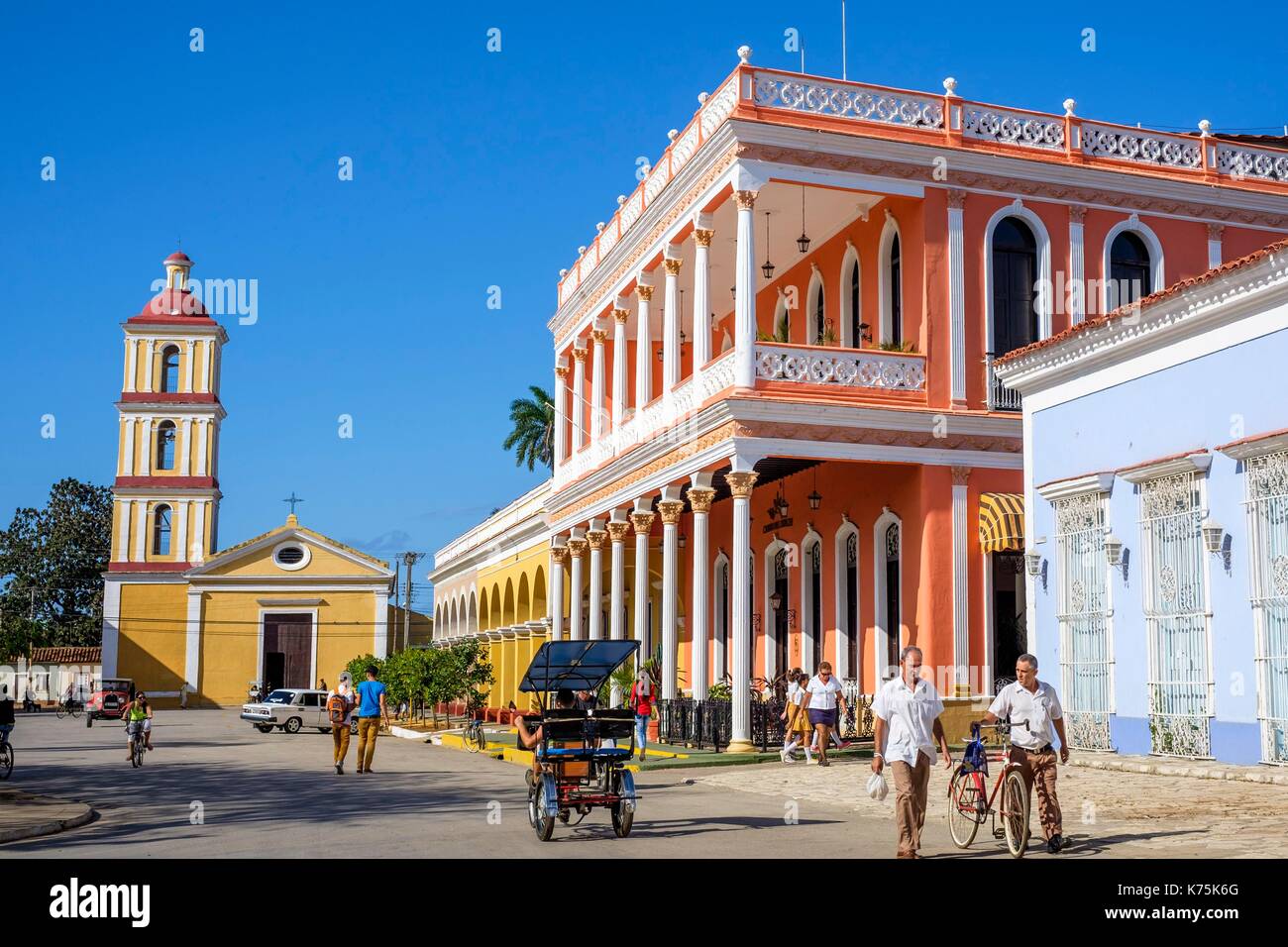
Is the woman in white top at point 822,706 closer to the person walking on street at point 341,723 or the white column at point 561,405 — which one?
the person walking on street at point 341,723

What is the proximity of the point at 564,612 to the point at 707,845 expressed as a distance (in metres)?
24.7

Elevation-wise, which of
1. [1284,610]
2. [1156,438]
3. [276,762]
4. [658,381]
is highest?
[658,381]

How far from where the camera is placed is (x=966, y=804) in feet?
36.4

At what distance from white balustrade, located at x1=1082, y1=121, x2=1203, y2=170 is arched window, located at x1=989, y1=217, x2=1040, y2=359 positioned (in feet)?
7.11

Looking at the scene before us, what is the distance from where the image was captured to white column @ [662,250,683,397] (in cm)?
Answer: 2581

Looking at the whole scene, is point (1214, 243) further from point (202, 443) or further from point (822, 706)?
point (202, 443)

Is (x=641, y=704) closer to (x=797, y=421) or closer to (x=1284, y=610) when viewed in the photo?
(x=797, y=421)

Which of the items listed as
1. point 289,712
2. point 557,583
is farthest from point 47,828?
point 289,712

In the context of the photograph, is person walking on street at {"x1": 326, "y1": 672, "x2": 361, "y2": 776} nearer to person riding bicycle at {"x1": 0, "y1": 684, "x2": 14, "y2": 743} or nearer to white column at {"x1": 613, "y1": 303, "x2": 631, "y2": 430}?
person riding bicycle at {"x1": 0, "y1": 684, "x2": 14, "y2": 743}

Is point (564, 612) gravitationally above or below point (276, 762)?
above
